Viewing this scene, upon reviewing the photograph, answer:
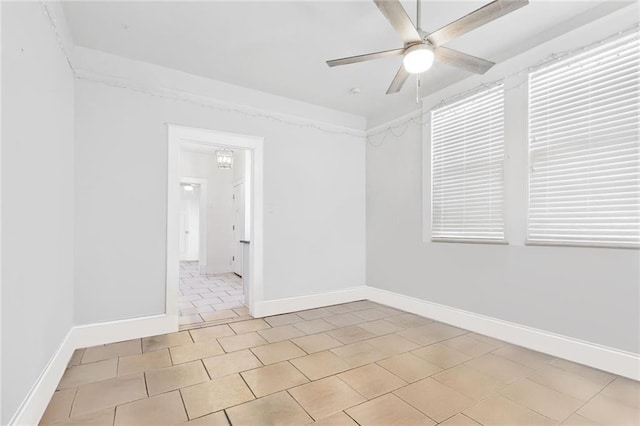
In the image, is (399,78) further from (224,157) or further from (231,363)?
(224,157)

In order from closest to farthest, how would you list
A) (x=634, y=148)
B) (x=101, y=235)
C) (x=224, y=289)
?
(x=634, y=148) < (x=101, y=235) < (x=224, y=289)

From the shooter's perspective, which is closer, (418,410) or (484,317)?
(418,410)

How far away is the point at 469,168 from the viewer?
3.37 m

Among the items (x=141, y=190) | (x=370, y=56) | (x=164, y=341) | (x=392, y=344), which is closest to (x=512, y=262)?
(x=392, y=344)

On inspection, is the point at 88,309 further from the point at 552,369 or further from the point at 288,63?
the point at 552,369

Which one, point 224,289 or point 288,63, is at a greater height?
point 288,63

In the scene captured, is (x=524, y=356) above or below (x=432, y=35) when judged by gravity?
below

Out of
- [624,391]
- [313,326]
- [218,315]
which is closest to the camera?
Answer: [624,391]

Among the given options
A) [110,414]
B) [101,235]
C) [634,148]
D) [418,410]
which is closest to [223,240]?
[101,235]

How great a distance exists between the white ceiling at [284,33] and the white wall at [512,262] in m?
0.22

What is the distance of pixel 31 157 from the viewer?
1.73 m

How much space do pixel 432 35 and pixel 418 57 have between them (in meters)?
0.15

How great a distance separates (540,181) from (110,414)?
3.69 m

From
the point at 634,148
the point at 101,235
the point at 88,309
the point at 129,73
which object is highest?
the point at 129,73
